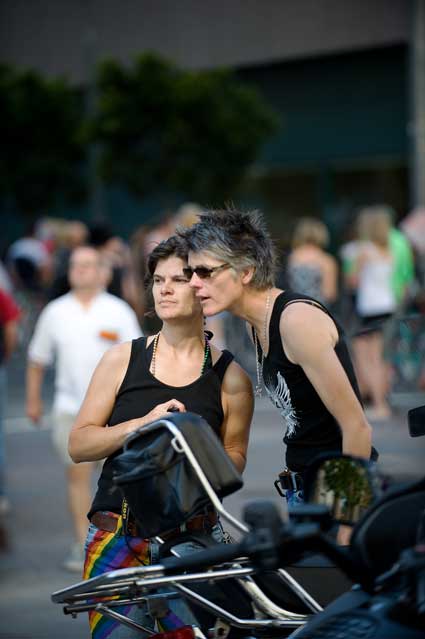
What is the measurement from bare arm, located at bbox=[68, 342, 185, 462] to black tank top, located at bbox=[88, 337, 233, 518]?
27mm

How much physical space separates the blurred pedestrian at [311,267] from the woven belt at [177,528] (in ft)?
31.4

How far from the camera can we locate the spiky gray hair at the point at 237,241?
12.7 ft

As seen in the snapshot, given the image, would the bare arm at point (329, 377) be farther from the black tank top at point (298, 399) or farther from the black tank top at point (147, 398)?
the black tank top at point (147, 398)

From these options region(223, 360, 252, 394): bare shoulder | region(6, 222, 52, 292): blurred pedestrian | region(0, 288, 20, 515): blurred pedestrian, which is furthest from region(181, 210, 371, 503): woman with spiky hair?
region(6, 222, 52, 292): blurred pedestrian

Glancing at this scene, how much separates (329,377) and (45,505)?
237 inches

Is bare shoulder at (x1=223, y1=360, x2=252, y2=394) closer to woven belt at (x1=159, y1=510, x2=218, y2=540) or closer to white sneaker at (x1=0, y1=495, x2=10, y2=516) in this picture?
woven belt at (x1=159, y1=510, x2=218, y2=540)

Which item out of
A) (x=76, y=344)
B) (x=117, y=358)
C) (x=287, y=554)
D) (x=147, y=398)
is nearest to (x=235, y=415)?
(x=147, y=398)

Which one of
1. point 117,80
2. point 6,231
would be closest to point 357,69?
point 117,80

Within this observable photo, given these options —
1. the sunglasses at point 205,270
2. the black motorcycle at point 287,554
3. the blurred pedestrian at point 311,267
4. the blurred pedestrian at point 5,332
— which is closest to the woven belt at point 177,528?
the black motorcycle at point 287,554

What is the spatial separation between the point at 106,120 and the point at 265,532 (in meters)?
26.1

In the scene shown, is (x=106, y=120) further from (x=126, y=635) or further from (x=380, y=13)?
(x=126, y=635)

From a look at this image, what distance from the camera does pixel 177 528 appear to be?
3.52m

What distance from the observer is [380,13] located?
31234 millimetres

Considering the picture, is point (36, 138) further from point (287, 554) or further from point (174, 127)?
point (287, 554)
